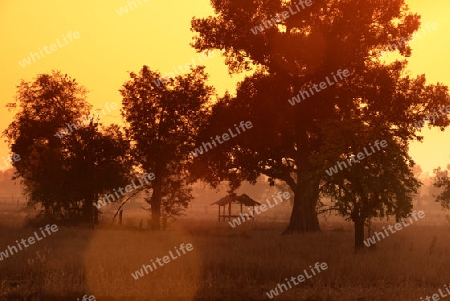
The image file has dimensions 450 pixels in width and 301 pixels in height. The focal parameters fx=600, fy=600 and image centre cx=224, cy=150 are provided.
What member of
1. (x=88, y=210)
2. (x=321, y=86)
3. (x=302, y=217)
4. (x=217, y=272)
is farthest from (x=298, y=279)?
(x=88, y=210)

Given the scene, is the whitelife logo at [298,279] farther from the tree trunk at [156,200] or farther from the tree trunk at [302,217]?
the tree trunk at [156,200]

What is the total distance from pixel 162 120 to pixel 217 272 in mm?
32299

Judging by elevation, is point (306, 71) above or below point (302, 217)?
above

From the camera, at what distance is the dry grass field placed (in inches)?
704

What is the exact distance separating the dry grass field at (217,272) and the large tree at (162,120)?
A: 20.7 m

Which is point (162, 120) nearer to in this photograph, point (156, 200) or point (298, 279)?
point (156, 200)

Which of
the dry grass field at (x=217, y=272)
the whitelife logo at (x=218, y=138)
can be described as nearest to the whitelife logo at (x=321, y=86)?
the whitelife logo at (x=218, y=138)

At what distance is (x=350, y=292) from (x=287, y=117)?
27030mm

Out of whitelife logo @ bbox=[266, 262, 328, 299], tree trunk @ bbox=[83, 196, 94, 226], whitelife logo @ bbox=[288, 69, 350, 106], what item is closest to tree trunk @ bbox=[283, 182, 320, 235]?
whitelife logo @ bbox=[288, 69, 350, 106]

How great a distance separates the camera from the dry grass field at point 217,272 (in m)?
17.9

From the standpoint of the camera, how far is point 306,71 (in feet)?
144

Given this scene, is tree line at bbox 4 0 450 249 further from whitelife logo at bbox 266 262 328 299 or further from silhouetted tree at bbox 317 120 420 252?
whitelife logo at bbox 266 262 328 299

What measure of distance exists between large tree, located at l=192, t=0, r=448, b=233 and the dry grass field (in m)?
15.0

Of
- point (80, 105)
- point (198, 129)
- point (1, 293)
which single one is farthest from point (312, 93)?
point (1, 293)
